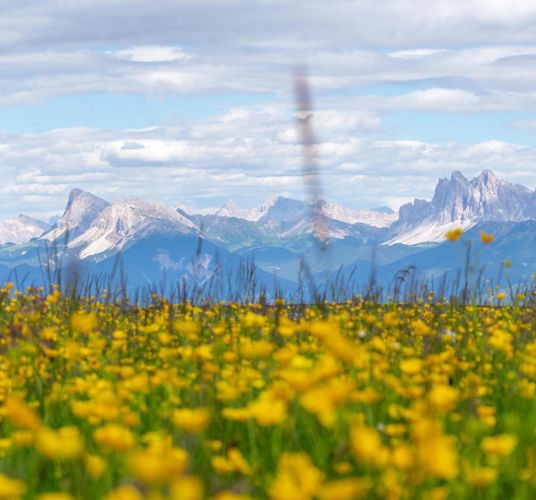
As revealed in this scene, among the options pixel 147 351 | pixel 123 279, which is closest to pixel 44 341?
pixel 147 351

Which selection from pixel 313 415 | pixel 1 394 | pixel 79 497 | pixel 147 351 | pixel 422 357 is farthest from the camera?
pixel 147 351

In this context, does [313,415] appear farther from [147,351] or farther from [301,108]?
[147,351]

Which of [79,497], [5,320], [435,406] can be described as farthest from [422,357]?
[5,320]

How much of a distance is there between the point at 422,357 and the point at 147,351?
79.6 inches

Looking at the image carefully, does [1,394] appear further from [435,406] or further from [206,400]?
[435,406]

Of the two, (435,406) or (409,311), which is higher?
(435,406)

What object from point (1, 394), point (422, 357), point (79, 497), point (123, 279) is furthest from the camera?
point (123, 279)

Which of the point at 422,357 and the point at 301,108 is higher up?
the point at 301,108

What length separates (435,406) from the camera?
2.85 meters

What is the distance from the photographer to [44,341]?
591 centimetres

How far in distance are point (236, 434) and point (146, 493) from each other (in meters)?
1.77

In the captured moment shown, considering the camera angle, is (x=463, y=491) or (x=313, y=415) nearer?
(x=463, y=491)

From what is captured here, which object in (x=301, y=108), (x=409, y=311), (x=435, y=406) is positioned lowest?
(x=409, y=311)

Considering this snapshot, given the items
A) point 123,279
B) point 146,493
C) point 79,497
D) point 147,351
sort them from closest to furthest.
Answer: point 146,493
point 79,497
point 147,351
point 123,279
